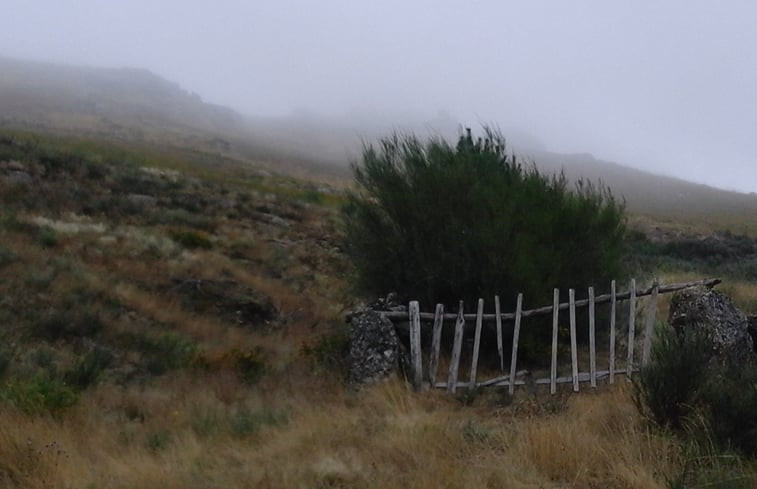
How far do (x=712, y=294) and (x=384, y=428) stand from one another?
4.65m

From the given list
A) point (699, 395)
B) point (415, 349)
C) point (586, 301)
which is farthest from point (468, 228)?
point (699, 395)

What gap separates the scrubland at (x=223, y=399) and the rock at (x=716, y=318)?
1201 millimetres

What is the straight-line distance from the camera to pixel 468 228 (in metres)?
12.0

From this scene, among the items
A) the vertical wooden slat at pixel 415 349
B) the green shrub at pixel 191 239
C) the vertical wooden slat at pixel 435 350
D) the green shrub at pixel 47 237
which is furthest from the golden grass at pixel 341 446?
the green shrub at pixel 191 239

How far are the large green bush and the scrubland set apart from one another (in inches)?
72.4

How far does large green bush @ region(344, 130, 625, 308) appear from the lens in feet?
38.3

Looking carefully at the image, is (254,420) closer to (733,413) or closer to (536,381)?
(536,381)

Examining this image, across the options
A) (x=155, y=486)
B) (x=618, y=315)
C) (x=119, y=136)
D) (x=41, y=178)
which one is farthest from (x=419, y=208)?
(x=119, y=136)

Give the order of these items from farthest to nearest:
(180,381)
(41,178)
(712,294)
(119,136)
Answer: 1. (119,136)
2. (41,178)
3. (180,381)
4. (712,294)

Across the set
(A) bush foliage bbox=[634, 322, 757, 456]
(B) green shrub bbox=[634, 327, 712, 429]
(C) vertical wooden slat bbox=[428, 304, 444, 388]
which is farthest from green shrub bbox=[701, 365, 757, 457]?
(C) vertical wooden slat bbox=[428, 304, 444, 388]

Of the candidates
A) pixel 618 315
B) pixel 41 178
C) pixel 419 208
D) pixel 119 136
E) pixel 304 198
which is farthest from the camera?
pixel 119 136

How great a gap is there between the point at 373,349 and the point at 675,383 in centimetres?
464

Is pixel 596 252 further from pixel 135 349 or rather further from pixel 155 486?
pixel 155 486

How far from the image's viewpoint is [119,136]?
221 feet
